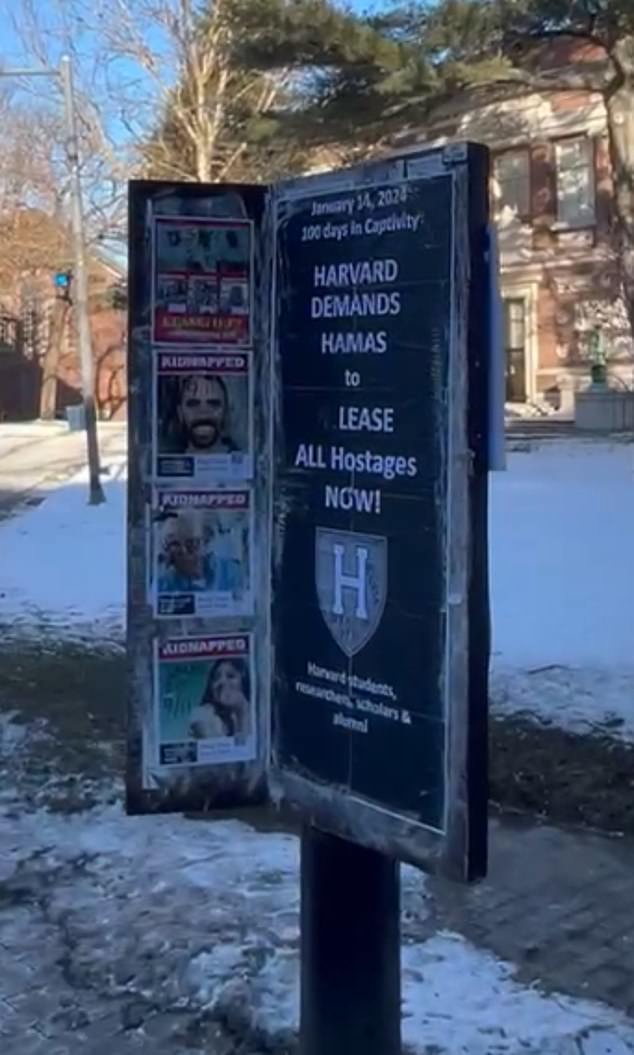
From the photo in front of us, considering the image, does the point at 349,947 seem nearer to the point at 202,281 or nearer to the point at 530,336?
the point at 202,281

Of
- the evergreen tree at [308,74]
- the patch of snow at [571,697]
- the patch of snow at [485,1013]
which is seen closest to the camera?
the patch of snow at [485,1013]

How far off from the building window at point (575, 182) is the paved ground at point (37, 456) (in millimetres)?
12006

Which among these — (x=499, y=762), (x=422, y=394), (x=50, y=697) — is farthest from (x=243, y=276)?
(x=50, y=697)

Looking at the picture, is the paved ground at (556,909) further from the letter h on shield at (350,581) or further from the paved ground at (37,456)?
the paved ground at (37,456)

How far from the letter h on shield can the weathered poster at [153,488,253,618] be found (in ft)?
0.99

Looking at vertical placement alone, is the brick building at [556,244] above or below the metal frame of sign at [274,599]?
above

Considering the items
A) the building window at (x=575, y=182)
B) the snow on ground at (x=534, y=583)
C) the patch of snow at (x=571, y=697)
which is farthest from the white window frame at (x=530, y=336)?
the patch of snow at (x=571, y=697)

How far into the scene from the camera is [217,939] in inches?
181

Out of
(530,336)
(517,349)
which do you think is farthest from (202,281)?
(517,349)

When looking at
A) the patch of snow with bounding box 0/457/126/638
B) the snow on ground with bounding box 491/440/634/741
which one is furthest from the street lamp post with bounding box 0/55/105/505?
the snow on ground with bounding box 491/440/634/741

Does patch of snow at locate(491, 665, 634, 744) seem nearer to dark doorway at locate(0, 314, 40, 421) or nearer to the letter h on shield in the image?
the letter h on shield

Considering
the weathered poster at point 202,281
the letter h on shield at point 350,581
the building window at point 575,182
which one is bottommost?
the letter h on shield at point 350,581

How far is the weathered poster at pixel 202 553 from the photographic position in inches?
132

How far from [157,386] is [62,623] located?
704 cm
